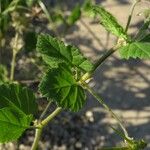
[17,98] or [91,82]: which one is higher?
[17,98]

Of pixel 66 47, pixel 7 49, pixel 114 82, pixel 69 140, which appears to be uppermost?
pixel 66 47

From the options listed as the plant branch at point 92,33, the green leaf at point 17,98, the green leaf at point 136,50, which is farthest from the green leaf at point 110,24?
the plant branch at point 92,33

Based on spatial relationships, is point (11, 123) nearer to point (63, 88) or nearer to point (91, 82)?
point (63, 88)

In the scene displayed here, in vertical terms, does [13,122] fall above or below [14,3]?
below

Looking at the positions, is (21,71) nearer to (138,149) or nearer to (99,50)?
(99,50)

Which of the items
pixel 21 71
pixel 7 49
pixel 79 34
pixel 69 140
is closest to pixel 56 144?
pixel 69 140

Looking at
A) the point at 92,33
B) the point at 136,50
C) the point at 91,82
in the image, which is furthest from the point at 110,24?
the point at 92,33
